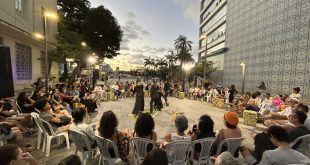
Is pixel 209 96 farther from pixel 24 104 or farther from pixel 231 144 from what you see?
pixel 231 144

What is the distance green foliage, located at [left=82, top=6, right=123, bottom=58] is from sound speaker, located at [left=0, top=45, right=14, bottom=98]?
32.7 m

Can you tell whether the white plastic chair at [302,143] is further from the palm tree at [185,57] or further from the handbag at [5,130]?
the palm tree at [185,57]

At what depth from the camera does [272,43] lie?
2452cm

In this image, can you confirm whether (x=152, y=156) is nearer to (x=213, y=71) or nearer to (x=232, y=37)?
(x=232, y=37)

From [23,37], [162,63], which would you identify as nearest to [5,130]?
[23,37]

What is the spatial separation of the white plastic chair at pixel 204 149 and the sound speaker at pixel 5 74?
133 inches

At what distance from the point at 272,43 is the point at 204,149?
23698mm

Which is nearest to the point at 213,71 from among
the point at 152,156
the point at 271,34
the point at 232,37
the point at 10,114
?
the point at 232,37

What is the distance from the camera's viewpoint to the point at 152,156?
228cm

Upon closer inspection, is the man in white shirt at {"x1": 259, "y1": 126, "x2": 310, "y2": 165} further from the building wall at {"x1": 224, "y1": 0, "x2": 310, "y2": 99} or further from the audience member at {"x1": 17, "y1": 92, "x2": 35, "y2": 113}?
the building wall at {"x1": 224, "y1": 0, "x2": 310, "y2": 99}

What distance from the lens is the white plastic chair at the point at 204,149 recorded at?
4.18 metres

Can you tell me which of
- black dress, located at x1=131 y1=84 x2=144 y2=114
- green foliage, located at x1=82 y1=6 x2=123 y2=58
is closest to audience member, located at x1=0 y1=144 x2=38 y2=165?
black dress, located at x1=131 y1=84 x2=144 y2=114

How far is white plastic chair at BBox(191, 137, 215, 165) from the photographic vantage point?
4176 millimetres

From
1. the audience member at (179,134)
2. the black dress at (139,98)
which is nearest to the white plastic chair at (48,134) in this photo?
the audience member at (179,134)
